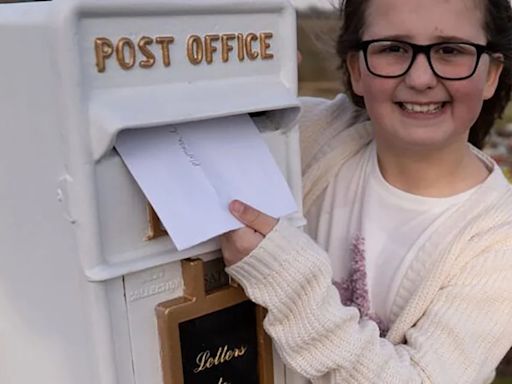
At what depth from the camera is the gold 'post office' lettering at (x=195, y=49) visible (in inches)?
30.5

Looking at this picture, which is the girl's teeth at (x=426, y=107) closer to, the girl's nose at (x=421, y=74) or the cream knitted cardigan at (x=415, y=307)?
the girl's nose at (x=421, y=74)

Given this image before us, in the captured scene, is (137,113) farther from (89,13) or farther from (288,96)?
(288,96)

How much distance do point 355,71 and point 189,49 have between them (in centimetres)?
47

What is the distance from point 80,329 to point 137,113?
26cm

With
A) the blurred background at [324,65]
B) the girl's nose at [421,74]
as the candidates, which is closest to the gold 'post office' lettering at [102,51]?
the girl's nose at [421,74]

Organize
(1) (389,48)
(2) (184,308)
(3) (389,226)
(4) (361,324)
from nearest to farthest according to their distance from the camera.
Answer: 1. (2) (184,308)
2. (4) (361,324)
3. (1) (389,48)
4. (3) (389,226)

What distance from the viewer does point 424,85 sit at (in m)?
0.98

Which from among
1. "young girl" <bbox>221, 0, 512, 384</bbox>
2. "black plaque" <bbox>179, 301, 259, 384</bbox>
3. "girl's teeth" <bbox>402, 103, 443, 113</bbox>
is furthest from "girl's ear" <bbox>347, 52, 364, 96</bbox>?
"black plaque" <bbox>179, 301, 259, 384</bbox>

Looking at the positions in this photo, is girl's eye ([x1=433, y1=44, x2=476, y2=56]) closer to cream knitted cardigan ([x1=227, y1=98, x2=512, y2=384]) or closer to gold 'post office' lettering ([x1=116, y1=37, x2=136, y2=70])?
cream knitted cardigan ([x1=227, y1=98, x2=512, y2=384])

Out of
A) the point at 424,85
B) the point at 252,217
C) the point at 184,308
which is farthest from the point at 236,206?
the point at 424,85

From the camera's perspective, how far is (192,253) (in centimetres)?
82

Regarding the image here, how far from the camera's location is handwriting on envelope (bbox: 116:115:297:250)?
29.3 inches

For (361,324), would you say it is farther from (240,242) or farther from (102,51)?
(102,51)

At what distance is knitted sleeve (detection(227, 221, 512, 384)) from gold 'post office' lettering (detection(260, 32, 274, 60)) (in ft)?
0.70
